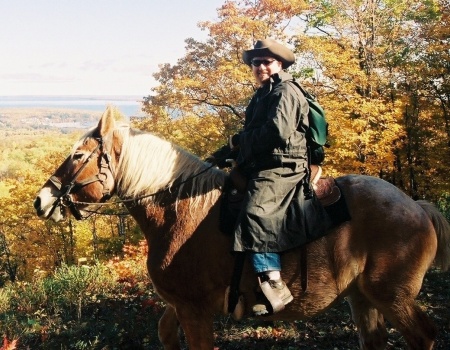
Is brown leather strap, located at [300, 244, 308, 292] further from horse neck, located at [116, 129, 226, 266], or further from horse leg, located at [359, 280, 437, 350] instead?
horse neck, located at [116, 129, 226, 266]

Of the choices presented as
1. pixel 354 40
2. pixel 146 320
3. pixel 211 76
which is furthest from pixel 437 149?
pixel 146 320

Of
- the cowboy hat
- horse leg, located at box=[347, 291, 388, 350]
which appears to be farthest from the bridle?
horse leg, located at box=[347, 291, 388, 350]

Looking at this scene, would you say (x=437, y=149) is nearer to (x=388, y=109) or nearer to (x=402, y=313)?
(x=388, y=109)

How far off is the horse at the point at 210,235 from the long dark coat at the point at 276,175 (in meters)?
0.24

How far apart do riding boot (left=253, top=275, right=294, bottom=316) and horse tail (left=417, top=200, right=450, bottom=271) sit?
1454 millimetres

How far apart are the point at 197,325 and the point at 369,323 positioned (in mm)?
1821

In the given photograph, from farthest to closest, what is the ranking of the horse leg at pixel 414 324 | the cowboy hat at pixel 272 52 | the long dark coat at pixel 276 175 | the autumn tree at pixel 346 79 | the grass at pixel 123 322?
the autumn tree at pixel 346 79, the grass at pixel 123 322, the cowboy hat at pixel 272 52, the horse leg at pixel 414 324, the long dark coat at pixel 276 175

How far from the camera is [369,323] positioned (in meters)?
4.21

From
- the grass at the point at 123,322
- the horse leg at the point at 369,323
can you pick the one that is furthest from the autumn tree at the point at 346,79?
the horse leg at the point at 369,323

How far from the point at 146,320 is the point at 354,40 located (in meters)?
16.6

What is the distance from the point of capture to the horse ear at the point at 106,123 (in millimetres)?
3645

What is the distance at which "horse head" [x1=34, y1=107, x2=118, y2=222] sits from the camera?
369 cm

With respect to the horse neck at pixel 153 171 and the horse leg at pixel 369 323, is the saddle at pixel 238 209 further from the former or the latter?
the horse leg at pixel 369 323

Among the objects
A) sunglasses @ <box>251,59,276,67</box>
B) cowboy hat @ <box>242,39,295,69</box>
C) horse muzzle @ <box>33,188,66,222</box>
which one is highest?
cowboy hat @ <box>242,39,295,69</box>
